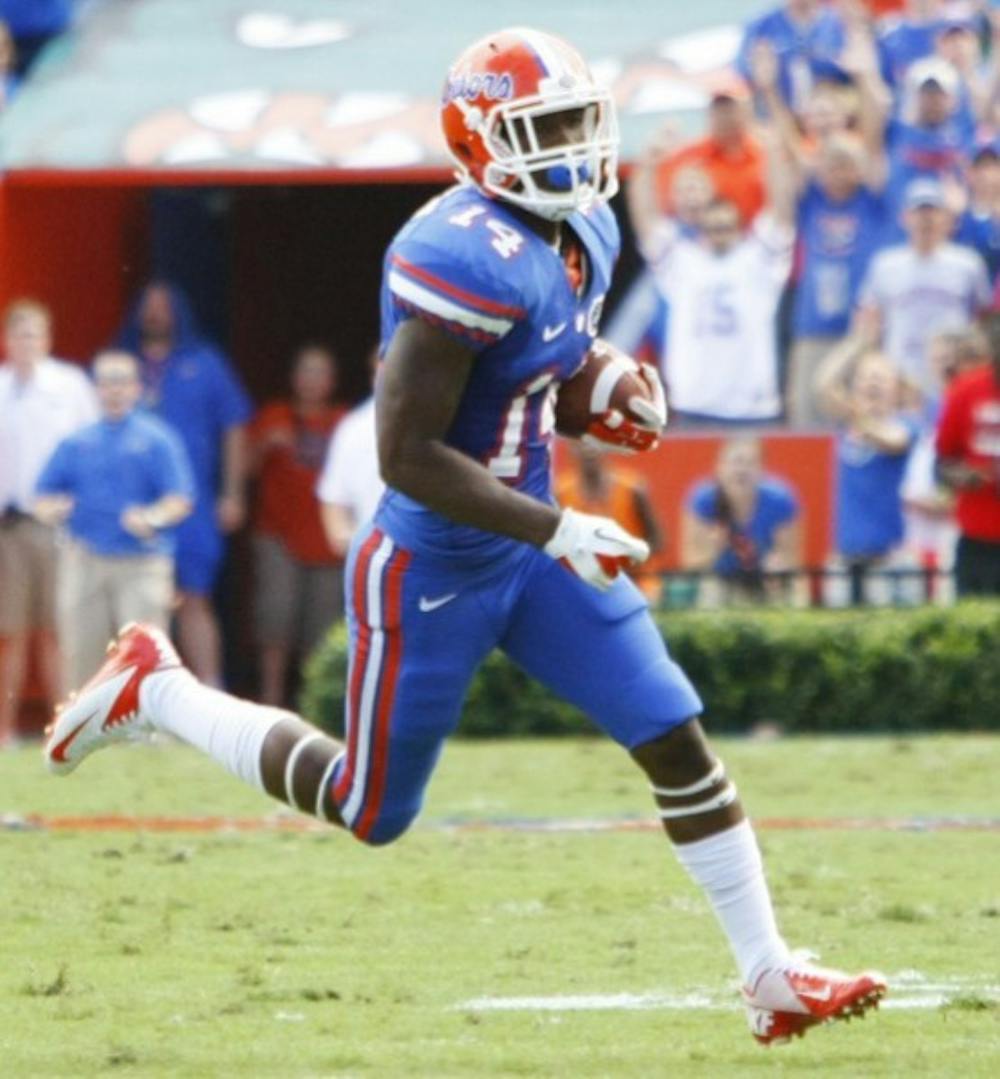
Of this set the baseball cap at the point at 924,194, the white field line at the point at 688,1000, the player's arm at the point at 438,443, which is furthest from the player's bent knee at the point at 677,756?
the baseball cap at the point at 924,194

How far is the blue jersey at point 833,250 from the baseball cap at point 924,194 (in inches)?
7.9

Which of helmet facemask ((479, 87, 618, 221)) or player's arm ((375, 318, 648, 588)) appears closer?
player's arm ((375, 318, 648, 588))

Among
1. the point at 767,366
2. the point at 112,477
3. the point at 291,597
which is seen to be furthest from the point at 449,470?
the point at 291,597

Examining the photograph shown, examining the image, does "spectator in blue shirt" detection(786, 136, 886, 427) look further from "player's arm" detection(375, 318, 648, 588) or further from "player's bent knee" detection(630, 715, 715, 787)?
"player's arm" detection(375, 318, 648, 588)

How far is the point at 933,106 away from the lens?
13.2 metres

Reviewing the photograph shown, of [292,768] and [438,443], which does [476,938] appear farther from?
[438,443]

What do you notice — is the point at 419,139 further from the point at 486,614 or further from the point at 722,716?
the point at 486,614

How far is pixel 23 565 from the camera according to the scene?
13.5 m

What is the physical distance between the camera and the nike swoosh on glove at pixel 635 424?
5.86 metres

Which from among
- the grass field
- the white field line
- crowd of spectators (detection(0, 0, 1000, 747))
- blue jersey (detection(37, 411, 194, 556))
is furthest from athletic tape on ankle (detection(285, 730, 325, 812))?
blue jersey (detection(37, 411, 194, 556))

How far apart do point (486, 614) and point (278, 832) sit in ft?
11.8

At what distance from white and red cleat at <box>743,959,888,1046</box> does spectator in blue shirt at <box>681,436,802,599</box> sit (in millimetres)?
7518

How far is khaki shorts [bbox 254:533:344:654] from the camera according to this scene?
14.8 m

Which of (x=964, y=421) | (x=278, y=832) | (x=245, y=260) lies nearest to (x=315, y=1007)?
(x=278, y=832)
